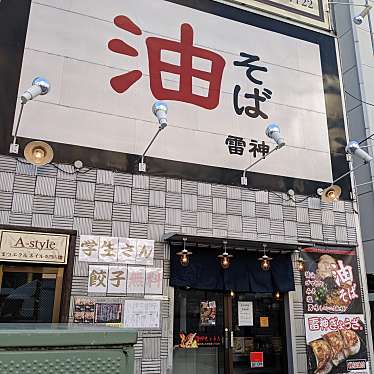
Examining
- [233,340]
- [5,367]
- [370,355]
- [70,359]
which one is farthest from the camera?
[370,355]

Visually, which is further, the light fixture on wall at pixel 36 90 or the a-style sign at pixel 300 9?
the a-style sign at pixel 300 9

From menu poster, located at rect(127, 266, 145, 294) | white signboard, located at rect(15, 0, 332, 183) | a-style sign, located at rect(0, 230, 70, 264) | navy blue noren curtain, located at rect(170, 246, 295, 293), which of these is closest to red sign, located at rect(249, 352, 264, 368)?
navy blue noren curtain, located at rect(170, 246, 295, 293)

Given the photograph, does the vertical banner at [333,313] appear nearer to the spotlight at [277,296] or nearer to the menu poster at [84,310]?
the spotlight at [277,296]

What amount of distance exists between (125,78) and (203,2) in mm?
2408

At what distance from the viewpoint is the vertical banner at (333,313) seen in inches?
265

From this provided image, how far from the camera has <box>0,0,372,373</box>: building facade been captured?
5695 mm

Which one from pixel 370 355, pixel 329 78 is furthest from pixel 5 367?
pixel 329 78

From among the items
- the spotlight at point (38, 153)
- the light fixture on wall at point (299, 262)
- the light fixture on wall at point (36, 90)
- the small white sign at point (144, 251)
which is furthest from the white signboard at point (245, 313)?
the light fixture on wall at point (36, 90)

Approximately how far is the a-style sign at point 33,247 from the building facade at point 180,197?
0.06ft

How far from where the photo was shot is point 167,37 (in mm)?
7141

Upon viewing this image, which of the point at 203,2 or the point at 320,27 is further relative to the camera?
the point at 320,27

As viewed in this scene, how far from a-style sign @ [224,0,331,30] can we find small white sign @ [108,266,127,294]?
5680mm

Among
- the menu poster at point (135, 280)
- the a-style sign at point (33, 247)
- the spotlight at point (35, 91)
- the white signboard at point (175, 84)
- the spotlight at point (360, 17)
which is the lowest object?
the menu poster at point (135, 280)

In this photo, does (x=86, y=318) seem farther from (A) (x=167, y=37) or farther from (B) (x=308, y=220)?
(A) (x=167, y=37)
